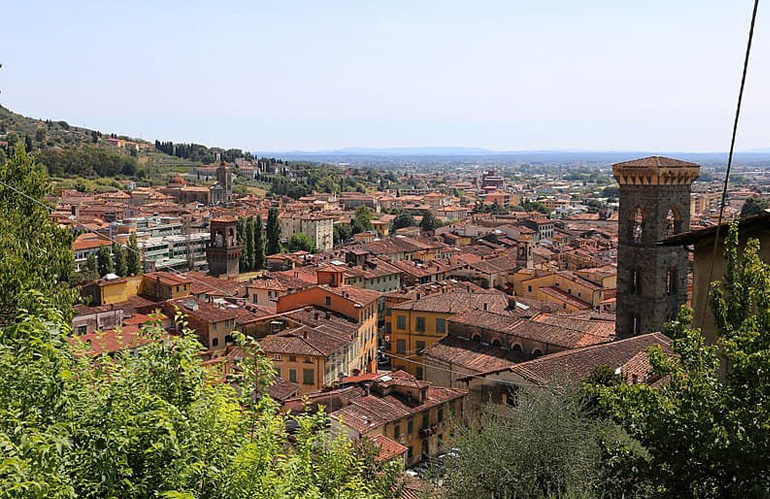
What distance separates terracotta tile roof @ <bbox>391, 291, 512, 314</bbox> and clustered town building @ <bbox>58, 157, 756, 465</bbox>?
4.1 inches

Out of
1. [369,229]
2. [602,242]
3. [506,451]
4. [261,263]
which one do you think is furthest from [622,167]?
[369,229]

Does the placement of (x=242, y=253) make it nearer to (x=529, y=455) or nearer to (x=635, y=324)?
(x=635, y=324)

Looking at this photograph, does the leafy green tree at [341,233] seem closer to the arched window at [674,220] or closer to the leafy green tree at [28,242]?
the arched window at [674,220]

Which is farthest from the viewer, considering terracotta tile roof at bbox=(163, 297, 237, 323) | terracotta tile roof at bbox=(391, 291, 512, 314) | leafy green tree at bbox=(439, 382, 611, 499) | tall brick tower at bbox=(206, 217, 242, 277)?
tall brick tower at bbox=(206, 217, 242, 277)

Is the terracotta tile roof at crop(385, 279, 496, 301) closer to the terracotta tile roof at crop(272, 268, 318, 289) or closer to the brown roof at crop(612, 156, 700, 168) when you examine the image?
the terracotta tile roof at crop(272, 268, 318, 289)

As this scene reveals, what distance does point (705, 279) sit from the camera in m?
8.59

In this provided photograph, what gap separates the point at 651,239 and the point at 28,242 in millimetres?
16406

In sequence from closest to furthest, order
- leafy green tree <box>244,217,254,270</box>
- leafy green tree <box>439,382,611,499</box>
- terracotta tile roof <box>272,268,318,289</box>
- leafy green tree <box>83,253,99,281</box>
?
leafy green tree <box>439,382,611,499</box>
terracotta tile roof <box>272,268,318,289</box>
leafy green tree <box>83,253,99,281</box>
leafy green tree <box>244,217,254,270</box>

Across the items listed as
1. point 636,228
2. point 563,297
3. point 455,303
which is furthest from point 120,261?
point 636,228

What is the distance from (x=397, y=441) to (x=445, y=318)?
508 inches

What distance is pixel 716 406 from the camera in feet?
19.3

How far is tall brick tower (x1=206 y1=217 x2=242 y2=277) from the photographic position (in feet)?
175

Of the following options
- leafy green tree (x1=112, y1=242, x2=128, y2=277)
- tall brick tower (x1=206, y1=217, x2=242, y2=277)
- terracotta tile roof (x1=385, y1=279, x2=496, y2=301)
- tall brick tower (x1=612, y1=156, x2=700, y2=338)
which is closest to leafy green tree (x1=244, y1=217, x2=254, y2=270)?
tall brick tower (x1=206, y1=217, x2=242, y2=277)

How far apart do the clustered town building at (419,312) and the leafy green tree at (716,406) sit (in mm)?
2651
